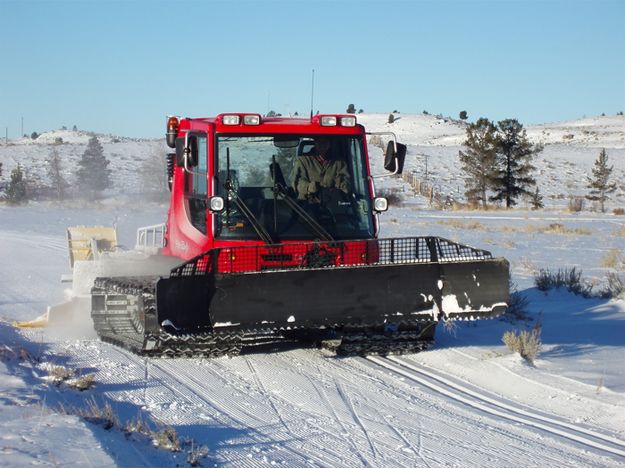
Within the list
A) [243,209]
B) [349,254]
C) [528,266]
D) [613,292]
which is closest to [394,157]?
[349,254]

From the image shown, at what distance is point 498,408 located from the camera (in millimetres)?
7238

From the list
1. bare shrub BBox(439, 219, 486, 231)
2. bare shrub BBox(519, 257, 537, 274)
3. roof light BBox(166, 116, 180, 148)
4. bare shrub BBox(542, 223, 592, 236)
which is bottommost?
bare shrub BBox(439, 219, 486, 231)

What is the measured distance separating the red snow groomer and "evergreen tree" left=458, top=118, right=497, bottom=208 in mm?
35245

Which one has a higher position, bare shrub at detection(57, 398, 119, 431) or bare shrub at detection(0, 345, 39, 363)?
bare shrub at detection(57, 398, 119, 431)

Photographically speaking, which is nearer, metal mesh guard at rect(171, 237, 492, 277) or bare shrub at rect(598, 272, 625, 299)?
metal mesh guard at rect(171, 237, 492, 277)

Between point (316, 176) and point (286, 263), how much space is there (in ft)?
3.88

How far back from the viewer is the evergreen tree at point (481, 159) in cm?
4425

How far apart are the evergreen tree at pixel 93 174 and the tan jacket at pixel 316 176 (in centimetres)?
3775

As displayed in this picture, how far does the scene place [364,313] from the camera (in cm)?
828

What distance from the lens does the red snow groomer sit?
798 cm

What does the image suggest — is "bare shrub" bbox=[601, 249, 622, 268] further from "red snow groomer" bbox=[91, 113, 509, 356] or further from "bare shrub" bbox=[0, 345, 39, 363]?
"bare shrub" bbox=[0, 345, 39, 363]

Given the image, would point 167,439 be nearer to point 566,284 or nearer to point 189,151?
point 189,151

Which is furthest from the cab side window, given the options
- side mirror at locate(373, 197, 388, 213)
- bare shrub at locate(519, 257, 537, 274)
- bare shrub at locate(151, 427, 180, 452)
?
bare shrub at locate(519, 257, 537, 274)

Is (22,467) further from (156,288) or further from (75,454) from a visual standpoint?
(156,288)
